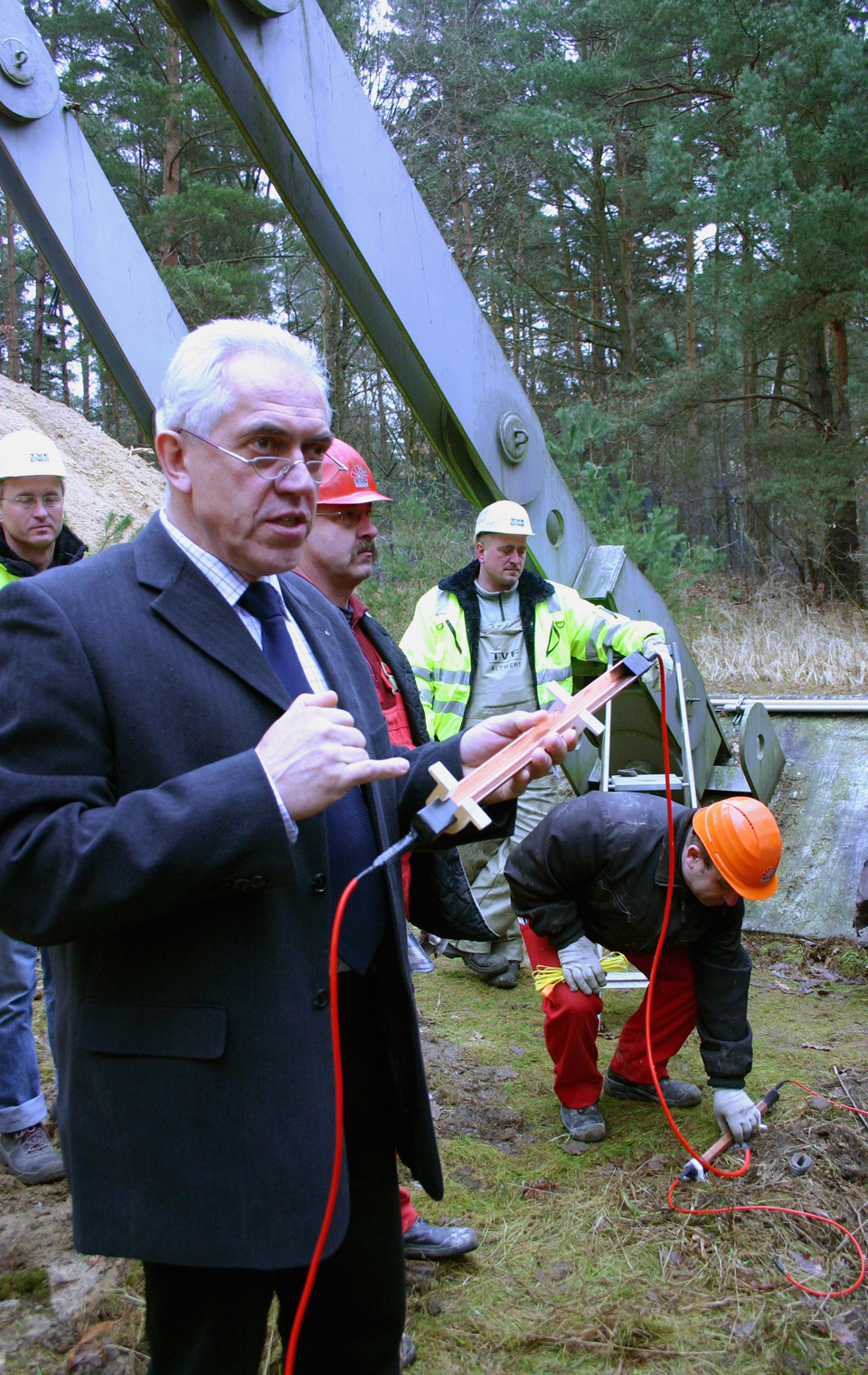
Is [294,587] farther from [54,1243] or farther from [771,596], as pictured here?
[771,596]

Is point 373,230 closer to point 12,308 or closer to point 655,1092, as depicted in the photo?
point 655,1092

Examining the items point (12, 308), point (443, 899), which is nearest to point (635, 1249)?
point (443, 899)

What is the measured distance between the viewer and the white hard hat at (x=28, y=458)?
10.6 feet

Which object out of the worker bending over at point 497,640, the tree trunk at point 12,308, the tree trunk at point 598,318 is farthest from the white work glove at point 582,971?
the tree trunk at point 12,308

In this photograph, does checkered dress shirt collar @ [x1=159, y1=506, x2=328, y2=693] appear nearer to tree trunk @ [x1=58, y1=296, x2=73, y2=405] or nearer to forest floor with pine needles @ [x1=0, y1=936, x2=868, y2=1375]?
forest floor with pine needles @ [x1=0, y1=936, x2=868, y2=1375]

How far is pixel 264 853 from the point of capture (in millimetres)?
Result: 1304

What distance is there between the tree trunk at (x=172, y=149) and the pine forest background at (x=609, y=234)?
45 millimetres

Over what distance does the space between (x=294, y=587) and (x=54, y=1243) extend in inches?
82.5

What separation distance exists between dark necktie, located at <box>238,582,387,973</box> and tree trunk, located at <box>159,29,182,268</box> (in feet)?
50.7

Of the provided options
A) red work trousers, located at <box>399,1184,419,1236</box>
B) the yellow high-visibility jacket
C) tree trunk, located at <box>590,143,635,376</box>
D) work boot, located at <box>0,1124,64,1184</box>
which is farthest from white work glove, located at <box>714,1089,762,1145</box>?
tree trunk, located at <box>590,143,635,376</box>

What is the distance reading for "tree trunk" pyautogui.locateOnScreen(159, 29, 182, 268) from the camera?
1523 centimetres

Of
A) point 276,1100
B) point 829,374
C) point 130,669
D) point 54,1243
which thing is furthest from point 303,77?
point 829,374

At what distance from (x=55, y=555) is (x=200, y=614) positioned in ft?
7.06

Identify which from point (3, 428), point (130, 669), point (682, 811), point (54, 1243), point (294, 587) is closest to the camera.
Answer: point (130, 669)
